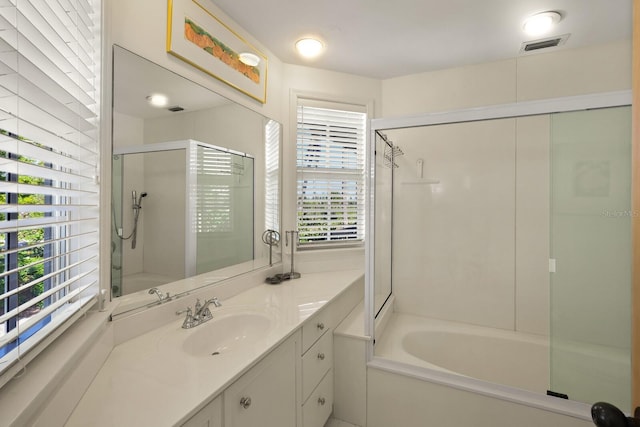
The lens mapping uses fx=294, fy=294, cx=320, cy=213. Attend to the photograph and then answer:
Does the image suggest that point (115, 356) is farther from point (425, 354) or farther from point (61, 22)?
point (425, 354)

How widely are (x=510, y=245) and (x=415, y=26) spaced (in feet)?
5.80

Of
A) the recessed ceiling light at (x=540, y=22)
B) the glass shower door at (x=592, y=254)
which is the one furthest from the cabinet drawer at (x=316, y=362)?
the recessed ceiling light at (x=540, y=22)

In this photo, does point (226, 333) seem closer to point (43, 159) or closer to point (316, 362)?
point (316, 362)

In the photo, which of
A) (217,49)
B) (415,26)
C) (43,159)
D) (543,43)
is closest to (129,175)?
(43,159)

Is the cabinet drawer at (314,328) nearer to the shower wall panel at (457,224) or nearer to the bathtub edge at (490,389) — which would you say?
the bathtub edge at (490,389)

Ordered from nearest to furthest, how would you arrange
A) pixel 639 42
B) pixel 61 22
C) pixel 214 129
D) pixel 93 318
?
pixel 639 42 → pixel 61 22 → pixel 93 318 → pixel 214 129

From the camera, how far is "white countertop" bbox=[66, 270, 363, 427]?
79 cm

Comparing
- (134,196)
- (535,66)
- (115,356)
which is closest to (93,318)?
(115,356)

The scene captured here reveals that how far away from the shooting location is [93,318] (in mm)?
1059

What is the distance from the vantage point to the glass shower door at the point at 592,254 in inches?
51.9

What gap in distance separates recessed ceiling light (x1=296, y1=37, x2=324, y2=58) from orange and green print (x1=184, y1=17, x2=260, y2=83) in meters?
0.37

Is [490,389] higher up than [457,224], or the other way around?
[457,224]

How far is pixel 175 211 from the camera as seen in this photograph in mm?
1496

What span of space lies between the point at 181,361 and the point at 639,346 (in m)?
1.28
